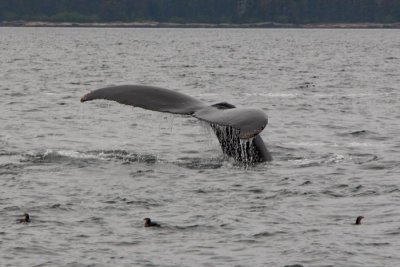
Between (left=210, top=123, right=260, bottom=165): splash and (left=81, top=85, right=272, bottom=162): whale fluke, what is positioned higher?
(left=81, top=85, right=272, bottom=162): whale fluke

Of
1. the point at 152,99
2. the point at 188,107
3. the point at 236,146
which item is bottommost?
the point at 236,146

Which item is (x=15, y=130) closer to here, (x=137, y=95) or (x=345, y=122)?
(x=345, y=122)

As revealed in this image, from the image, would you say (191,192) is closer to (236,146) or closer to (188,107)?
(236,146)

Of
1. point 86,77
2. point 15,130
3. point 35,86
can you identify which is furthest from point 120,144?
point 86,77

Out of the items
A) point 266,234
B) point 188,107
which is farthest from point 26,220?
point 266,234

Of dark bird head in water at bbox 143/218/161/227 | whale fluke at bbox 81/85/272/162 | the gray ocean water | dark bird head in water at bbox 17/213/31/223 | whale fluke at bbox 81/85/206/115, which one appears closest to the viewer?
whale fluke at bbox 81/85/272/162

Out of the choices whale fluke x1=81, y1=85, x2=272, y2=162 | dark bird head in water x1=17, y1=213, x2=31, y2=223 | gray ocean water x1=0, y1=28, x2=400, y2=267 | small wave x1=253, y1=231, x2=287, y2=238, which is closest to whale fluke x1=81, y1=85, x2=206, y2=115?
whale fluke x1=81, y1=85, x2=272, y2=162

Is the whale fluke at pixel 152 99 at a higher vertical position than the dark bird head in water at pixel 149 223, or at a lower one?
higher

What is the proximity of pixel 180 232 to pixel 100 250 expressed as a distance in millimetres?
1471

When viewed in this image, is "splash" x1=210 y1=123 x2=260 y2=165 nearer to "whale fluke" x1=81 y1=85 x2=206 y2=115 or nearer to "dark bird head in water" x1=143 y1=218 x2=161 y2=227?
"whale fluke" x1=81 y1=85 x2=206 y2=115

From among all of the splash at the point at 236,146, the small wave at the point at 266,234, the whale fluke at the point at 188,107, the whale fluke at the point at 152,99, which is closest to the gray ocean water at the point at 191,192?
the small wave at the point at 266,234

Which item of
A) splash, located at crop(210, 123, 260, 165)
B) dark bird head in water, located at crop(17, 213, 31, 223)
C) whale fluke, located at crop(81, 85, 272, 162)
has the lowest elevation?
dark bird head in water, located at crop(17, 213, 31, 223)

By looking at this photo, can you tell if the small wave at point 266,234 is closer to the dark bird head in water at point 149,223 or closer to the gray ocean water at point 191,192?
the gray ocean water at point 191,192

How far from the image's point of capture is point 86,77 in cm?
5906
